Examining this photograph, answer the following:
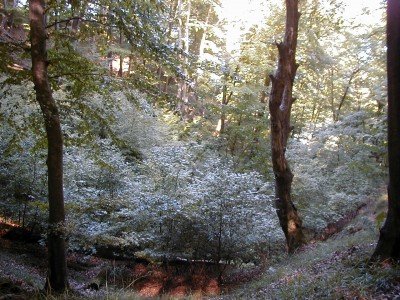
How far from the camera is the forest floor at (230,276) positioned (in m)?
5.10

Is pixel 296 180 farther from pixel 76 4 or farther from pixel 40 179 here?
pixel 76 4

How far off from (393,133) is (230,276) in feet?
22.1

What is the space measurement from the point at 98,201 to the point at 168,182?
7.94 feet

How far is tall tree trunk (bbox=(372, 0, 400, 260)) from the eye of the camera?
5.05 metres

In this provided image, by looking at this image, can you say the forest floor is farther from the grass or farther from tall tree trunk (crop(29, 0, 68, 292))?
tall tree trunk (crop(29, 0, 68, 292))

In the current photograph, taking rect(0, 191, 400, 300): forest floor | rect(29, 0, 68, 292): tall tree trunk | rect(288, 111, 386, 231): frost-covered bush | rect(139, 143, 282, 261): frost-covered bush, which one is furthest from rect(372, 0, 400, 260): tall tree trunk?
rect(288, 111, 386, 231): frost-covered bush

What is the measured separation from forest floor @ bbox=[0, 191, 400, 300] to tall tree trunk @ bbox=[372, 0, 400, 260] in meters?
0.31

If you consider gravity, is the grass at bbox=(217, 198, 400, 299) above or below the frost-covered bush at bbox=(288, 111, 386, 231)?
below

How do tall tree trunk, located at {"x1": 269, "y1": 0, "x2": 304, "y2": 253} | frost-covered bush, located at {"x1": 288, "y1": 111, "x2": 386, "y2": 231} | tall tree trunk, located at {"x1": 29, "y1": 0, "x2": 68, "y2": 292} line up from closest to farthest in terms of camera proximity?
1. tall tree trunk, located at {"x1": 29, "y1": 0, "x2": 68, "y2": 292}
2. tall tree trunk, located at {"x1": 269, "y1": 0, "x2": 304, "y2": 253}
3. frost-covered bush, located at {"x1": 288, "y1": 111, "x2": 386, "y2": 231}

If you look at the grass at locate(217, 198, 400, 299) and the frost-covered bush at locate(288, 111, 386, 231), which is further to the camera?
the frost-covered bush at locate(288, 111, 386, 231)

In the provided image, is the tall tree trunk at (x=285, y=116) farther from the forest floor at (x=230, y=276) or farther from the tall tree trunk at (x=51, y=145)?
the tall tree trunk at (x=51, y=145)

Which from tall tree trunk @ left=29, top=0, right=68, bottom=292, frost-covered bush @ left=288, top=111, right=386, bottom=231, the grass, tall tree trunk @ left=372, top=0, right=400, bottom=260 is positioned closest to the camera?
the grass

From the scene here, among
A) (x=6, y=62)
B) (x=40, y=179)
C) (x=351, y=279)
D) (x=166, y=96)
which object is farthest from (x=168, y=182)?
(x=351, y=279)

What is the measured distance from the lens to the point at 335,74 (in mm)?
25484
